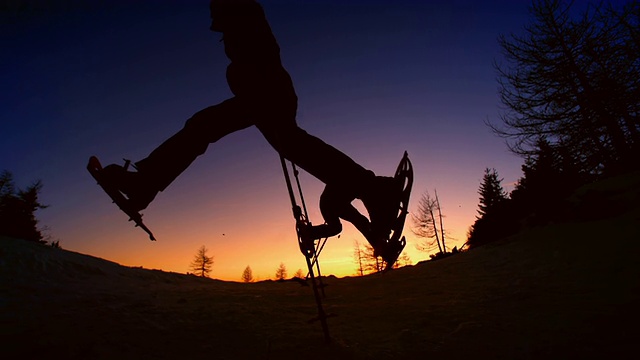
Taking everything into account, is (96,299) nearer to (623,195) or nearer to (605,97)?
(623,195)

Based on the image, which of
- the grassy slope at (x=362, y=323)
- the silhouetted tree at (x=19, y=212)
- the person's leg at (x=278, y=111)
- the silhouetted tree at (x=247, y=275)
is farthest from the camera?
the silhouetted tree at (x=247, y=275)

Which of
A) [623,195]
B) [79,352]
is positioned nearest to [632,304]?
[79,352]

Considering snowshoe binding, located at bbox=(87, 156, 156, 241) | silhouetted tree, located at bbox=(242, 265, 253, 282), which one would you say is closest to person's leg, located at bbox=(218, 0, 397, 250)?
snowshoe binding, located at bbox=(87, 156, 156, 241)

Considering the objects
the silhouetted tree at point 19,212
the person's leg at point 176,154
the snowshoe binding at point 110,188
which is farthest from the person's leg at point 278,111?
the silhouetted tree at point 19,212

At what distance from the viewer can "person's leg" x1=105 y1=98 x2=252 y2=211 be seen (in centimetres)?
252

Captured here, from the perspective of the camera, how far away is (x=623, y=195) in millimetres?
8031

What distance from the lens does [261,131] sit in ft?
9.47

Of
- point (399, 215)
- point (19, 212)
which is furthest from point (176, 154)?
point (19, 212)

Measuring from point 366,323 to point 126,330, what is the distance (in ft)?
7.19

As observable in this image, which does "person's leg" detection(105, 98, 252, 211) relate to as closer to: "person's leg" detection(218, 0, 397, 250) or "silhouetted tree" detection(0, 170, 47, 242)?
"person's leg" detection(218, 0, 397, 250)

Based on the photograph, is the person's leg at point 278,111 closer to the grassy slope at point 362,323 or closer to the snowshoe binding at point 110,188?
the grassy slope at point 362,323

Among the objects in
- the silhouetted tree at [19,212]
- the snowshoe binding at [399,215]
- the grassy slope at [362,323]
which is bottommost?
the grassy slope at [362,323]

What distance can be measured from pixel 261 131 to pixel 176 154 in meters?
0.86

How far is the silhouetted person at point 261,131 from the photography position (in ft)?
8.12
